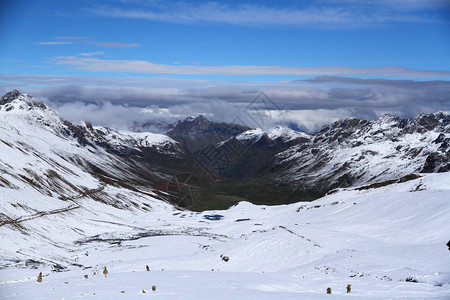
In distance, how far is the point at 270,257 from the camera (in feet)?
171

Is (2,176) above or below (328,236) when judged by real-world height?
above

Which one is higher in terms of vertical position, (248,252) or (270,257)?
(248,252)

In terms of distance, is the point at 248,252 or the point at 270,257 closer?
the point at 270,257

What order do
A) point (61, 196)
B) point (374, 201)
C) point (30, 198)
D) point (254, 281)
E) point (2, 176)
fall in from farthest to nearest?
point (61, 196), point (2, 176), point (30, 198), point (374, 201), point (254, 281)

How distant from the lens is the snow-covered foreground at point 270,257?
28750 millimetres

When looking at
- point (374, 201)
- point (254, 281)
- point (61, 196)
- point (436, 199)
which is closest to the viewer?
point (254, 281)

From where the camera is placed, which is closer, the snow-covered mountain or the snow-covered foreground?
the snow-covered foreground

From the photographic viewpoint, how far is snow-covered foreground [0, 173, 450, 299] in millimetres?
28750

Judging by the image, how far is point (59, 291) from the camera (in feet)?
91.2

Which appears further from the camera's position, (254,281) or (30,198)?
(30,198)

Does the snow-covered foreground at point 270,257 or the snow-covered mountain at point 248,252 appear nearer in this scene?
the snow-covered foreground at point 270,257

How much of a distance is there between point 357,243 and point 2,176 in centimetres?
10284

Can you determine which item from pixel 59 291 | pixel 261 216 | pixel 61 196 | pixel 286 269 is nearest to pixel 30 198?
pixel 61 196

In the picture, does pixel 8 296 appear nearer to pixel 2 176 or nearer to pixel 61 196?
pixel 2 176
